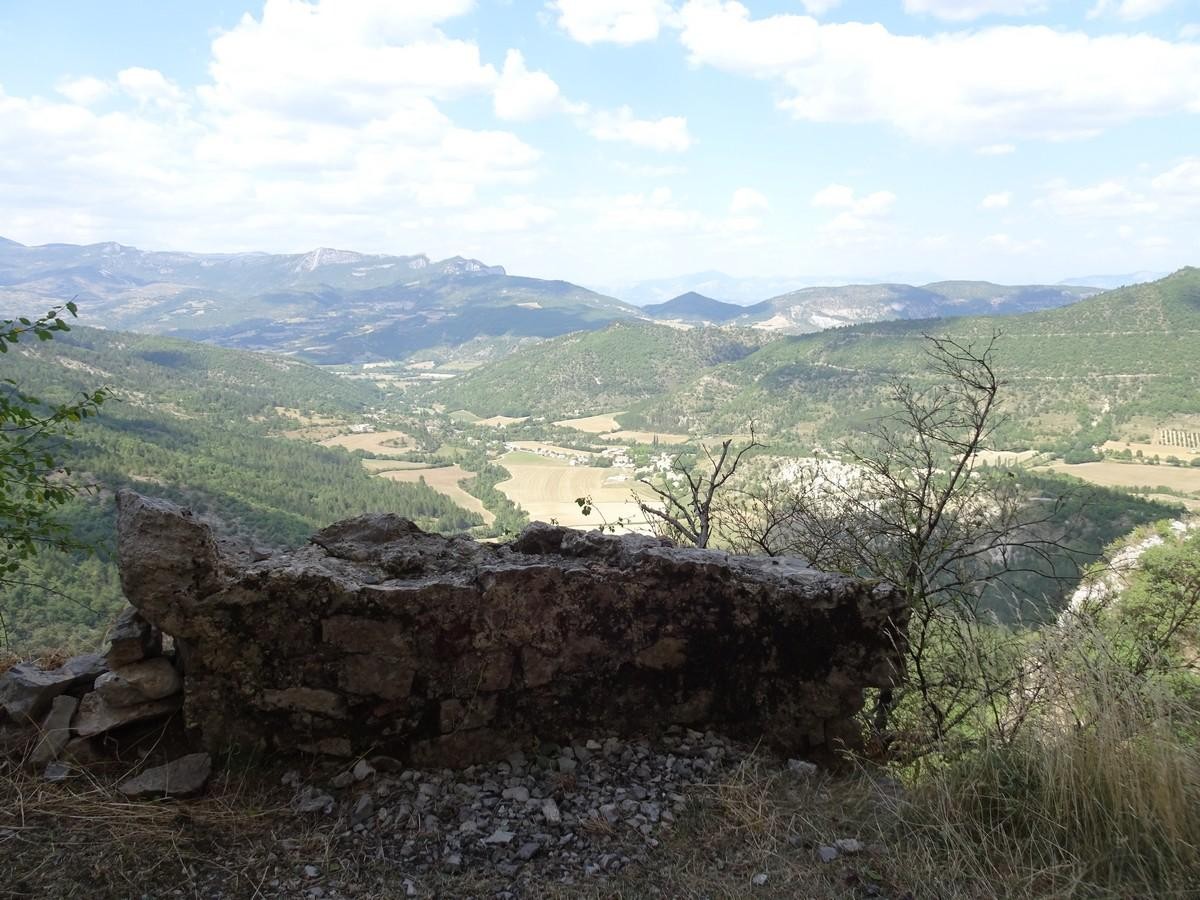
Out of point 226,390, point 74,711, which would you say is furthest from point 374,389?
point 74,711

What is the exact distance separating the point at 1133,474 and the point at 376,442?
89283 mm

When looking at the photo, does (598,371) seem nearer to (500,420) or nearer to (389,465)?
(500,420)

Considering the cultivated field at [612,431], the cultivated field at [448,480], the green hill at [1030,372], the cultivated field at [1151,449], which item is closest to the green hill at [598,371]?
the cultivated field at [612,431]

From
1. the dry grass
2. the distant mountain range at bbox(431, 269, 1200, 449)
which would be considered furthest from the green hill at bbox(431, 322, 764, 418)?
the dry grass

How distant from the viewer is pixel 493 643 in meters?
3.84

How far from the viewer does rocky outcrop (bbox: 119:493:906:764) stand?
3672mm

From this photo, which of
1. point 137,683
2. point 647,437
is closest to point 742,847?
point 137,683

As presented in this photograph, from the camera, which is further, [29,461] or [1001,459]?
[1001,459]

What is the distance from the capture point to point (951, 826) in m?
2.87

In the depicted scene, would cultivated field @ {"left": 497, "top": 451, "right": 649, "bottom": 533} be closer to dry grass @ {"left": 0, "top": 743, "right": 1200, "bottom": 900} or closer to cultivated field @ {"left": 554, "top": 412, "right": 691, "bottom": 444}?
cultivated field @ {"left": 554, "top": 412, "right": 691, "bottom": 444}

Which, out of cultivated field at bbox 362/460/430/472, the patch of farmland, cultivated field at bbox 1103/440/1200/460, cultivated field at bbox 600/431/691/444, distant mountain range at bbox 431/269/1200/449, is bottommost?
cultivated field at bbox 362/460/430/472

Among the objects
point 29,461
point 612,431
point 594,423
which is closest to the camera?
point 29,461

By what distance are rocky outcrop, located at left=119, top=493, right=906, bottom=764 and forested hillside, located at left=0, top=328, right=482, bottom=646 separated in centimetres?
105

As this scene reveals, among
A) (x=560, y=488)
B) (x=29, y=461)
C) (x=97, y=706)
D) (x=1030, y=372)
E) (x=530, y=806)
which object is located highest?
(x=29, y=461)
